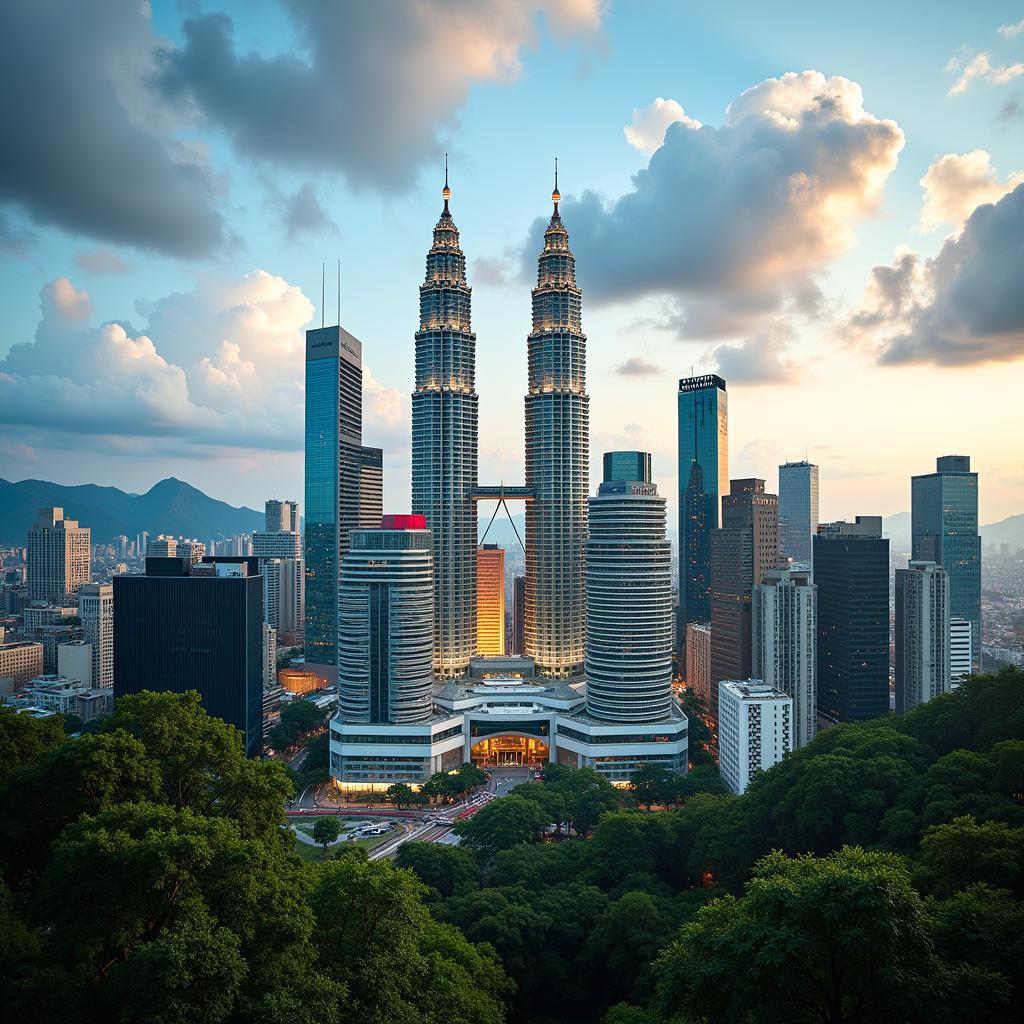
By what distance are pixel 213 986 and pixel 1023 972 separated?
22.3 meters

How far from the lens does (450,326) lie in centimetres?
10562

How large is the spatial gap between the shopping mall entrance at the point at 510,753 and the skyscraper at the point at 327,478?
172ft

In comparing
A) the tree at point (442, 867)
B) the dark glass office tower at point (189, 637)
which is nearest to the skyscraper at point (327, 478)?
the dark glass office tower at point (189, 637)

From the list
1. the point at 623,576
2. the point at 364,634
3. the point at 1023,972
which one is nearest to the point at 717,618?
the point at 623,576

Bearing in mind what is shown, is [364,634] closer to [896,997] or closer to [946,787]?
[946,787]

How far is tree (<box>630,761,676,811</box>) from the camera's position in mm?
69688

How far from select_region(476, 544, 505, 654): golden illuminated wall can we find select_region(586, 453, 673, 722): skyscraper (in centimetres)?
4034

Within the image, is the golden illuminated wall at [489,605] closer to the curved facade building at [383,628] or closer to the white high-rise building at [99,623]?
the curved facade building at [383,628]

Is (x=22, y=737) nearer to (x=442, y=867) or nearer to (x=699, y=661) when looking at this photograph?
(x=442, y=867)

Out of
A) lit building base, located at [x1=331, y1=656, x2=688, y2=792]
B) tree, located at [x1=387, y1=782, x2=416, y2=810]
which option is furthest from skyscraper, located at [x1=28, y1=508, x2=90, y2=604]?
tree, located at [x1=387, y1=782, x2=416, y2=810]

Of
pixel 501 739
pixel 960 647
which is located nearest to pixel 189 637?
pixel 501 739

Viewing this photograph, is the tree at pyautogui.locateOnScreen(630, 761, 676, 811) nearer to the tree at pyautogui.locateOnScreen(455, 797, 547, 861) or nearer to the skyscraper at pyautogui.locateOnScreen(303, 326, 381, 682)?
the tree at pyautogui.locateOnScreen(455, 797, 547, 861)

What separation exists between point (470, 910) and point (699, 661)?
85.4 m

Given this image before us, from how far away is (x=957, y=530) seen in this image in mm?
129625
